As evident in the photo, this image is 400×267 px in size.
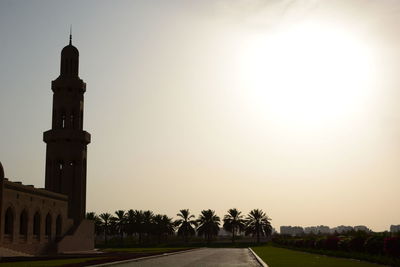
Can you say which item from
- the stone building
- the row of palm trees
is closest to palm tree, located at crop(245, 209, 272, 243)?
the row of palm trees

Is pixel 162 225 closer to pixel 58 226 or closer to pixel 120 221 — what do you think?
pixel 120 221

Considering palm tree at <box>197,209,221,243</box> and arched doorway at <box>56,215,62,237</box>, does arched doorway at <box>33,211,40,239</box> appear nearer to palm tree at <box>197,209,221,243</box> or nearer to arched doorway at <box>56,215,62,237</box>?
arched doorway at <box>56,215,62,237</box>

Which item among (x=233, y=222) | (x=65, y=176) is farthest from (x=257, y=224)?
(x=65, y=176)

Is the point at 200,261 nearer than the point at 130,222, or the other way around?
the point at 200,261

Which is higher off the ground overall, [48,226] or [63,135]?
[63,135]

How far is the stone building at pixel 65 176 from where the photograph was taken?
172 ft

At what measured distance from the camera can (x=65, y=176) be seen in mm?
60844

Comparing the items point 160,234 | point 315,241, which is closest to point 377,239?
point 315,241

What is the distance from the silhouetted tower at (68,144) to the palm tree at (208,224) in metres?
43.4

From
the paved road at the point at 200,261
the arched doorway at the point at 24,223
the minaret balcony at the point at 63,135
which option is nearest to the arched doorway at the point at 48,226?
the arched doorway at the point at 24,223

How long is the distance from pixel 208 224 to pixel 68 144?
47622mm

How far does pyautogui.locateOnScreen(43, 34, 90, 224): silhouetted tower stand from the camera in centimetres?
6090

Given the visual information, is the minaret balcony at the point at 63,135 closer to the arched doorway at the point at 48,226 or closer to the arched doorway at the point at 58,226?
the arched doorway at the point at 58,226

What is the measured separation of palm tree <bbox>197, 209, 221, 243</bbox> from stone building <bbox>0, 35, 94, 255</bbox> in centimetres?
4302
